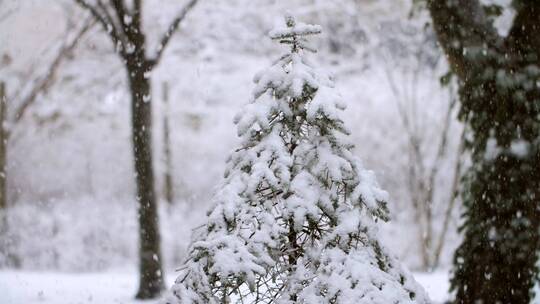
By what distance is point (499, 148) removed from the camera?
15.6 feet

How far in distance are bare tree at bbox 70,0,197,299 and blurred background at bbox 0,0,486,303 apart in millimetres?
3554

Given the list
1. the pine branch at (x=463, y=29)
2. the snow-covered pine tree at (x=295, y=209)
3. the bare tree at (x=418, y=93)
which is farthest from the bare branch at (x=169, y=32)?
the bare tree at (x=418, y=93)

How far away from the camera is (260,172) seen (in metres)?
2.99

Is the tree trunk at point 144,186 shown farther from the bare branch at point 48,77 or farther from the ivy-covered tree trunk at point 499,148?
the bare branch at point 48,77

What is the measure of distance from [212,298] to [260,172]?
67 centimetres

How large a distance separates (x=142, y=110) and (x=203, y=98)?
8.59 meters

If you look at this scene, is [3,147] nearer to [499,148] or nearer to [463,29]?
[463,29]

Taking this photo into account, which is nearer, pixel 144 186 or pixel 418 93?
pixel 144 186

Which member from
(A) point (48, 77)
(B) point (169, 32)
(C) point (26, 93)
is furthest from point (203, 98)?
(B) point (169, 32)

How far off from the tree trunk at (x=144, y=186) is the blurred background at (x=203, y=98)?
380 cm

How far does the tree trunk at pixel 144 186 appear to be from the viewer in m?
6.80

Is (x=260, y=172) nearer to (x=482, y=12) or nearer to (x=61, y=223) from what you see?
(x=482, y=12)

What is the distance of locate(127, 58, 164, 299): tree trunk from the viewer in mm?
6801

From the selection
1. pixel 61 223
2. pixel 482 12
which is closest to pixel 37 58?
pixel 61 223
